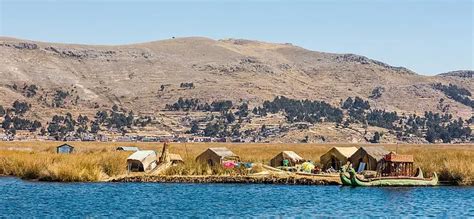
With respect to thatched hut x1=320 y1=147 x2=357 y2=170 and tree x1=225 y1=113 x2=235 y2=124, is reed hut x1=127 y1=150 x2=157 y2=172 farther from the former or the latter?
tree x1=225 y1=113 x2=235 y2=124

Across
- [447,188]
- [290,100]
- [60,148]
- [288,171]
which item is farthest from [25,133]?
[447,188]

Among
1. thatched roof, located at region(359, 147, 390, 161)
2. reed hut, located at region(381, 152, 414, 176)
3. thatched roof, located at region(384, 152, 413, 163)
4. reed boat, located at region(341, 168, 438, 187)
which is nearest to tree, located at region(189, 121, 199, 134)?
thatched roof, located at region(359, 147, 390, 161)

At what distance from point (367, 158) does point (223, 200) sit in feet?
58.6

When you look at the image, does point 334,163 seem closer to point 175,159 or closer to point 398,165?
point 398,165

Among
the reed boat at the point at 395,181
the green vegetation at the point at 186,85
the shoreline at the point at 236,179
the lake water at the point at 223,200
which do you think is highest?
the green vegetation at the point at 186,85

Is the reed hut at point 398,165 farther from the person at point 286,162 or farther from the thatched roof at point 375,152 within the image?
the person at point 286,162

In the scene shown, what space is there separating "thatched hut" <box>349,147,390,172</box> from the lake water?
7.75m

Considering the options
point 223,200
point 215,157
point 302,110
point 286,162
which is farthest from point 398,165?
point 302,110

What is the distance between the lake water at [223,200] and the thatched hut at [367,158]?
7755 millimetres

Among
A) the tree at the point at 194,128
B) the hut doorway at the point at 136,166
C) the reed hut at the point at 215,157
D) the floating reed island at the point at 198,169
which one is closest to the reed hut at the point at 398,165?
the floating reed island at the point at 198,169

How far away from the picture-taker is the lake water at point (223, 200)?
3478 centimetres

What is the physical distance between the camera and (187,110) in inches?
6880

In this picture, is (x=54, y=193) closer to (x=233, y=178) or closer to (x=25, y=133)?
(x=233, y=178)

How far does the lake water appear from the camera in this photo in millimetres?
34781
